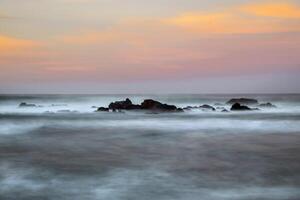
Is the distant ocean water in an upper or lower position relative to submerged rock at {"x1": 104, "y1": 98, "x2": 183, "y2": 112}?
lower

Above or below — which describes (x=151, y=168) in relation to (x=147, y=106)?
below

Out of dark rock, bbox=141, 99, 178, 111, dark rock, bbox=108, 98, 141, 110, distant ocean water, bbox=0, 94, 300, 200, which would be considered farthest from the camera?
dark rock, bbox=108, 98, 141, 110

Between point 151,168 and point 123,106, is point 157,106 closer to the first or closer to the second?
point 123,106

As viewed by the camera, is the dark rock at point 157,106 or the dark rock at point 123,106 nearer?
the dark rock at point 157,106

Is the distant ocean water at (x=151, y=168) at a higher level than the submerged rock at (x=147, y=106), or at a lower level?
lower

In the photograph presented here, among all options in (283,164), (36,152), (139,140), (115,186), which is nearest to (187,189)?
(115,186)

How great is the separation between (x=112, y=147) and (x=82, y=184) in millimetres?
5602

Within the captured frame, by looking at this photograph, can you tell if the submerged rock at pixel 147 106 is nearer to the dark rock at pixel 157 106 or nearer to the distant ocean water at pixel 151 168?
the dark rock at pixel 157 106

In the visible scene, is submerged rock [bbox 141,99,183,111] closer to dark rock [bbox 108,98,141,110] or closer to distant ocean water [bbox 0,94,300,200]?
dark rock [bbox 108,98,141,110]

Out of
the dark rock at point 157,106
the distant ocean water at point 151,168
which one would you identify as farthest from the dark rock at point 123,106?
the distant ocean water at point 151,168

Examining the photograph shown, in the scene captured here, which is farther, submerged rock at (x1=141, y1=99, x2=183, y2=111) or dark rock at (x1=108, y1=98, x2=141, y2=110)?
dark rock at (x1=108, y1=98, x2=141, y2=110)

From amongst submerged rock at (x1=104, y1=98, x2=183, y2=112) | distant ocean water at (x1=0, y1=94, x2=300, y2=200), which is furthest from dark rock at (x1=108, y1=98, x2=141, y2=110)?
distant ocean water at (x1=0, y1=94, x2=300, y2=200)

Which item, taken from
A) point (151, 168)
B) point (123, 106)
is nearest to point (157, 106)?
point (123, 106)

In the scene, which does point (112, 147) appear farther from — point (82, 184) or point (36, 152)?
point (82, 184)
